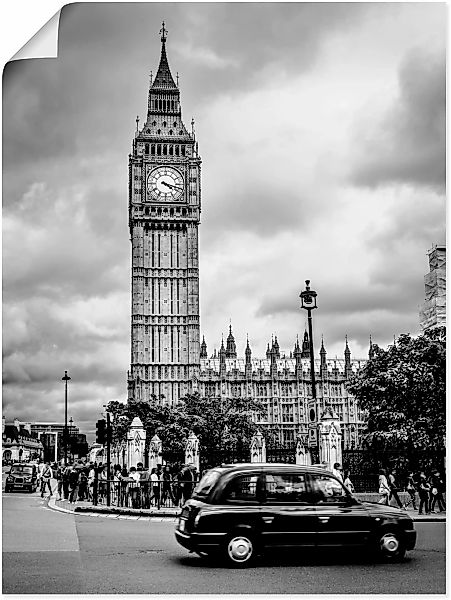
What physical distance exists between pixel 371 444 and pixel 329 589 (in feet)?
43.3

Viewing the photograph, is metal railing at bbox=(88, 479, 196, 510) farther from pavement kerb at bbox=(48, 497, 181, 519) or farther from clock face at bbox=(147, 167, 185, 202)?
clock face at bbox=(147, 167, 185, 202)

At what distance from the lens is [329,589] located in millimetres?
8102

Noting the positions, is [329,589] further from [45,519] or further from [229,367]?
[229,367]

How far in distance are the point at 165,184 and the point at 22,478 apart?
5595 cm

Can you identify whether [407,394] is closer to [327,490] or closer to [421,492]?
[421,492]

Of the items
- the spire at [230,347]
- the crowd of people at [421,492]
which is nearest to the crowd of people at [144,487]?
the crowd of people at [421,492]

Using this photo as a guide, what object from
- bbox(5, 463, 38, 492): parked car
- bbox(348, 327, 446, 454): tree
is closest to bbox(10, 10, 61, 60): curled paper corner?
bbox(348, 327, 446, 454): tree

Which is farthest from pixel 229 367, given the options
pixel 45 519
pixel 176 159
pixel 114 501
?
pixel 45 519

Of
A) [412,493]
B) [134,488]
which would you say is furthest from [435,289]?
[134,488]

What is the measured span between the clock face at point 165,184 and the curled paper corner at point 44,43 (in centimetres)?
7069

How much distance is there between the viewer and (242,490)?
29.0ft

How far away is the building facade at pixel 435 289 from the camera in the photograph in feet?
40.0

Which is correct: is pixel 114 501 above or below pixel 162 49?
below

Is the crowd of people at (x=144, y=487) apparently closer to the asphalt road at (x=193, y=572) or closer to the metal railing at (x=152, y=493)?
the metal railing at (x=152, y=493)
